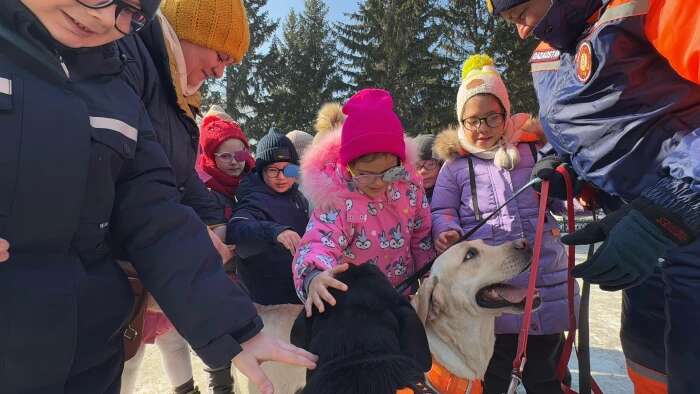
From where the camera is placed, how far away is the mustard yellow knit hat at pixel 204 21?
155cm

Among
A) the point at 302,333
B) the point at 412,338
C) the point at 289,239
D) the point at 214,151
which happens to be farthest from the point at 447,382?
the point at 214,151

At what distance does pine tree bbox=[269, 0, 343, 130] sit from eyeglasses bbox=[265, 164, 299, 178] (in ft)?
57.2

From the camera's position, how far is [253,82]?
20.0 metres

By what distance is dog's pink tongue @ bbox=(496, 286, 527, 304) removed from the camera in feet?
6.36

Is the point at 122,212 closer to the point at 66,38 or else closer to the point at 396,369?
the point at 66,38

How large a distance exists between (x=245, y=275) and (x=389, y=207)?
4.54 feet

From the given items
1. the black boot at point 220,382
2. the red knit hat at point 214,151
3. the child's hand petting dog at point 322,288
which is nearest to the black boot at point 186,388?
the black boot at point 220,382

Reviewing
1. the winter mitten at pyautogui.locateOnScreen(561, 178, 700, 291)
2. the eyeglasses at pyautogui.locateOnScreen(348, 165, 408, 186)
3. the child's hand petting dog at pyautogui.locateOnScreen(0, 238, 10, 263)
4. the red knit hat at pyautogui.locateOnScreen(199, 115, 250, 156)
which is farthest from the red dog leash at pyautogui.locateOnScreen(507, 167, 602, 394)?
the red knit hat at pyautogui.locateOnScreen(199, 115, 250, 156)

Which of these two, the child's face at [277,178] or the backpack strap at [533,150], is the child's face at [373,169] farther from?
the child's face at [277,178]

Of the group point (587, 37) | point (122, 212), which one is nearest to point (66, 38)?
point (122, 212)

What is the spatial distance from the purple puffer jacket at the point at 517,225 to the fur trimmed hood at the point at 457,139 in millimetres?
70

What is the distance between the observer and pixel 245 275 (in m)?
2.88

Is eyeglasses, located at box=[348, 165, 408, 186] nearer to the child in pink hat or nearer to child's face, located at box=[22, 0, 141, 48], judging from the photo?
the child in pink hat

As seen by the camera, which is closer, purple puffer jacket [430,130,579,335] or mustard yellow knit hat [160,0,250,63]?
mustard yellow knit hat [160,0,250,63]
